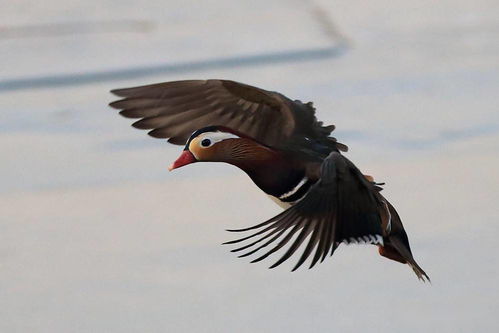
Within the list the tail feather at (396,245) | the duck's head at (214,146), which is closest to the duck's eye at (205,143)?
the duck's head at (214,146)

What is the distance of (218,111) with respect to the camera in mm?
4410

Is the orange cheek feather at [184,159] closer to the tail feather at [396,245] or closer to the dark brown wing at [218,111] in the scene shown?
the dark brown wing at [218,111]

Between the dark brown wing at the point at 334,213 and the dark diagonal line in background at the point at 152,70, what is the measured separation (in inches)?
146

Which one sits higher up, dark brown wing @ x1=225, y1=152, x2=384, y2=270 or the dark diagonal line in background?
the dark diagonal line in background

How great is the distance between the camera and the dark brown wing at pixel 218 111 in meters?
4.25

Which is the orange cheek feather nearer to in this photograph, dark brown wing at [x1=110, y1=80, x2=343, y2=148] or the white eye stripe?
the white eye stripe

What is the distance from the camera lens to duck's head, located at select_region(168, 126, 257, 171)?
393 cm

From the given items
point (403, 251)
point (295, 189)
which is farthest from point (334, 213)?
point (403, 251)

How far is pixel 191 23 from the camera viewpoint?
8.63 m

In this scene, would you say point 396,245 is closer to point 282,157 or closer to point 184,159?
point 282,157

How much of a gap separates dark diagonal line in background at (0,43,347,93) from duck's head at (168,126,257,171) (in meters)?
3.51

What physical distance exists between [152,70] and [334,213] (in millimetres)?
3910

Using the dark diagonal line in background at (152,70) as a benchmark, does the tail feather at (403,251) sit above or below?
below

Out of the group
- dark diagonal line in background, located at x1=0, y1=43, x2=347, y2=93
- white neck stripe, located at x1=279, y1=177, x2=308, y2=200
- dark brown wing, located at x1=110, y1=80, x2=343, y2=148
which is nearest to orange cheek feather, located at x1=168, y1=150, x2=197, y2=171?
white neck stripe, located at x1=279, y1=177, x2=308, y2=200
